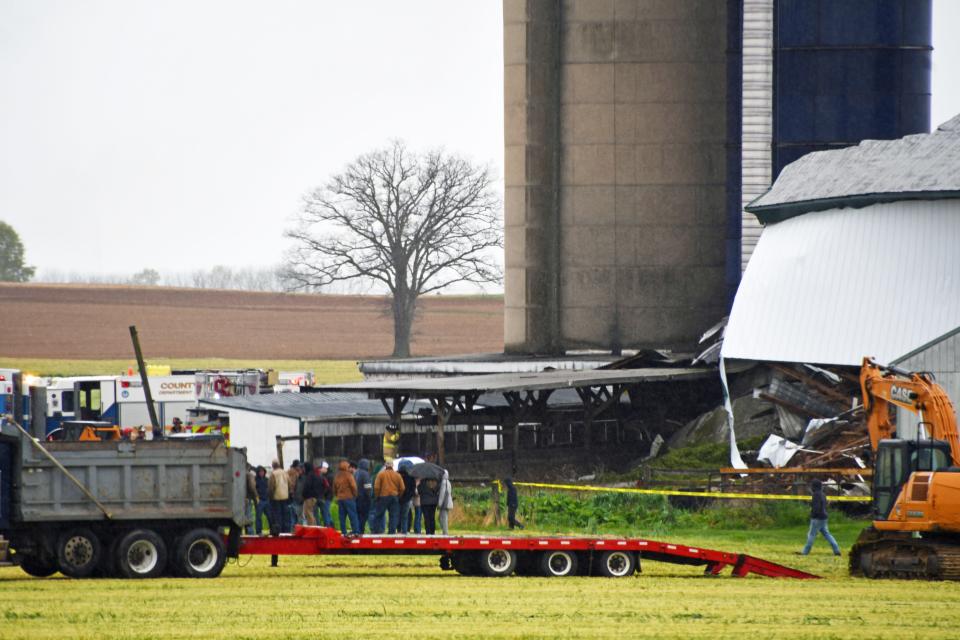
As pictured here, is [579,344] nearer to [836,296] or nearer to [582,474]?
[582,474]

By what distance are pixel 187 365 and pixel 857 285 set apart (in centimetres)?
Result: 6869

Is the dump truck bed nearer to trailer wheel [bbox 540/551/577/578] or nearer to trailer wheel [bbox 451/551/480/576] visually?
trailer wheel [bbox 451/551/480/576]

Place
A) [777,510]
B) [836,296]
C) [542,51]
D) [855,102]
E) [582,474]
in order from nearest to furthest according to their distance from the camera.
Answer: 1. [777,510]
2. [836,296]
3. [582,474]
4. [855,102]
5. [542,51]

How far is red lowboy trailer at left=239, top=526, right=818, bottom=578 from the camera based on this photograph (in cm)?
2397

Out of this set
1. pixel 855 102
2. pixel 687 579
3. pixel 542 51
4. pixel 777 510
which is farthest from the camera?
pixel 542 51

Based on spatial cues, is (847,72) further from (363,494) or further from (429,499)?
(363,494)

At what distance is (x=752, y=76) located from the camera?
181 ft

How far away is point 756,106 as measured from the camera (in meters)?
55.5

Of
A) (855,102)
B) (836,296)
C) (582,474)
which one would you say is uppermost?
(855,102)

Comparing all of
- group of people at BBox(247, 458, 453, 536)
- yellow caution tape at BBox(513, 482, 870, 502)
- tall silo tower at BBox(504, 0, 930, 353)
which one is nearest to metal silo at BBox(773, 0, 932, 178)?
tall silo tower at BBox(504, 0, 930, 353)

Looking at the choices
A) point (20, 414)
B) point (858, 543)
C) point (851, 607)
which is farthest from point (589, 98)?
point (851, 607)

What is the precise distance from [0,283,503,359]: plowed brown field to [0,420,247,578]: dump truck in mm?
87834

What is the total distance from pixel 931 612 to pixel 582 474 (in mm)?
26818

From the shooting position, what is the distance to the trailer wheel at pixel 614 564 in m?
24.2
